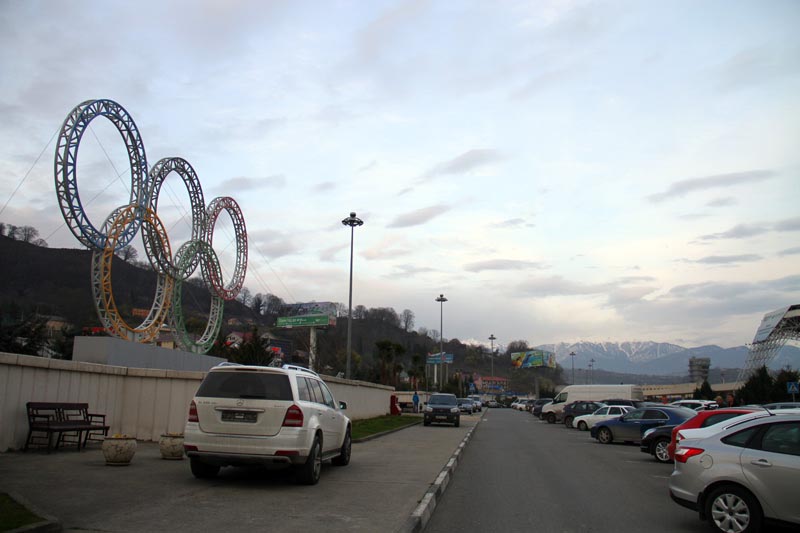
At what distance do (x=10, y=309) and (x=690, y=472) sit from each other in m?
64.1

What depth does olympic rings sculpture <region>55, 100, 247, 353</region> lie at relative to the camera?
31844 mm

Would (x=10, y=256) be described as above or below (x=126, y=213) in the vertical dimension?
above

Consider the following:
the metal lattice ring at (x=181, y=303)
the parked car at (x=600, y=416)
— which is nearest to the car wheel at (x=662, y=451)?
the parked car at (x=600, y=416)

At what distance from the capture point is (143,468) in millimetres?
11203

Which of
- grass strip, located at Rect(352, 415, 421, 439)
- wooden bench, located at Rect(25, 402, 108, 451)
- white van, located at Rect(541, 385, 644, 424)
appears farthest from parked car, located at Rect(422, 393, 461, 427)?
wooden bench, located at Rect(25, 402, 108, 451)

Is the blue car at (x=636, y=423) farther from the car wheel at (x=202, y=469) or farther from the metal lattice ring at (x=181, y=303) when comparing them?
the metal lattice ring at (x=181, y=303)

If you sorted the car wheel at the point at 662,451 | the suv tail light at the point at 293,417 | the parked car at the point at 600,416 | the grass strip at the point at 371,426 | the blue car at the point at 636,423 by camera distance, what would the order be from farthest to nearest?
the parked car at the point at 600,416
the grass strip at the point at 371,426
the blue car at the point at 636,423
the car wheel at the point at 662,451
the suv tail light at the point at 293,417

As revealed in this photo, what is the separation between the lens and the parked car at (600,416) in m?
30.9

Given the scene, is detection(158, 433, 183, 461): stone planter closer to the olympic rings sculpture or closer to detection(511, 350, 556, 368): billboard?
the olympic rings sculpture

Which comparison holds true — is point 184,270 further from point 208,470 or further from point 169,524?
point 169,524

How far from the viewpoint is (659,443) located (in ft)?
56.4

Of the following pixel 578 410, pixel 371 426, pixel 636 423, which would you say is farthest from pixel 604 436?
pixel 578 410

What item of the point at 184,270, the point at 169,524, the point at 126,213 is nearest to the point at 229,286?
the point at 184,270

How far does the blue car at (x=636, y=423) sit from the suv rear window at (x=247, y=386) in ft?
48.1
